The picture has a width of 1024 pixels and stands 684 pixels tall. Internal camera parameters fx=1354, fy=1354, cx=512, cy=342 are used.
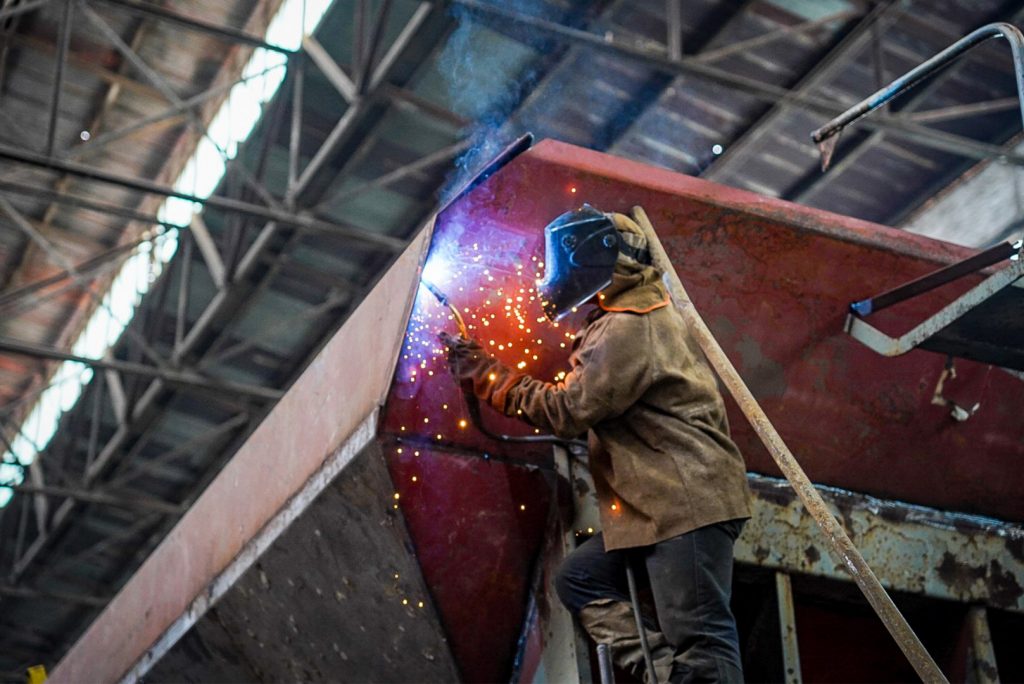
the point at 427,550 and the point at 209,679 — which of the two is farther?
the point at 209,679

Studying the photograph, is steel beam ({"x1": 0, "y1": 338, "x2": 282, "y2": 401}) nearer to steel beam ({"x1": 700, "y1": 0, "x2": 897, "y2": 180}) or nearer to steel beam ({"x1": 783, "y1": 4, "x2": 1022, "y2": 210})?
steel beam ({"x1": 700, "y1": 0, "x2": 897, "y2": 180})

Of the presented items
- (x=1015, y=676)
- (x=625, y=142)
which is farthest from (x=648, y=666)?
(x=625, y=142)

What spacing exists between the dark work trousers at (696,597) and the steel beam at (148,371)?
377 inches

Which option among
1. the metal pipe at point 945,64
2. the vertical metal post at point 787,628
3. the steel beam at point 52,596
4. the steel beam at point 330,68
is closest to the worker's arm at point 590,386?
the vertical metal post at point 787,628

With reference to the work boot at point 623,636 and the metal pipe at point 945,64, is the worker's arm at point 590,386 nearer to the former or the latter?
the work boot at point 623,636

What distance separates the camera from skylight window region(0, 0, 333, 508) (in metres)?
10.5

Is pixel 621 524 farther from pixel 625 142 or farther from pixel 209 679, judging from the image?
pixel 625 142

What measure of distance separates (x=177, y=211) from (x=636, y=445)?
32.2ft

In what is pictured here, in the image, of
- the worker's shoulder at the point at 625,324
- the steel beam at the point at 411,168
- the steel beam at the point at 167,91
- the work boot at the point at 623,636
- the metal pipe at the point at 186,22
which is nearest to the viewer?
the work boot at the point at 623,636

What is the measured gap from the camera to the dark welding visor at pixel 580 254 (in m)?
3.78

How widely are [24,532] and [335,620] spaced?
508 inches

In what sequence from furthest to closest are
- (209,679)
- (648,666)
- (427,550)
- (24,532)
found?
(24,532), (209,679), (427,550), (648,666)

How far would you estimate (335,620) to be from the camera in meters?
4.62

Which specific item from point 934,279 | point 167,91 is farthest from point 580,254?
point 167,91
